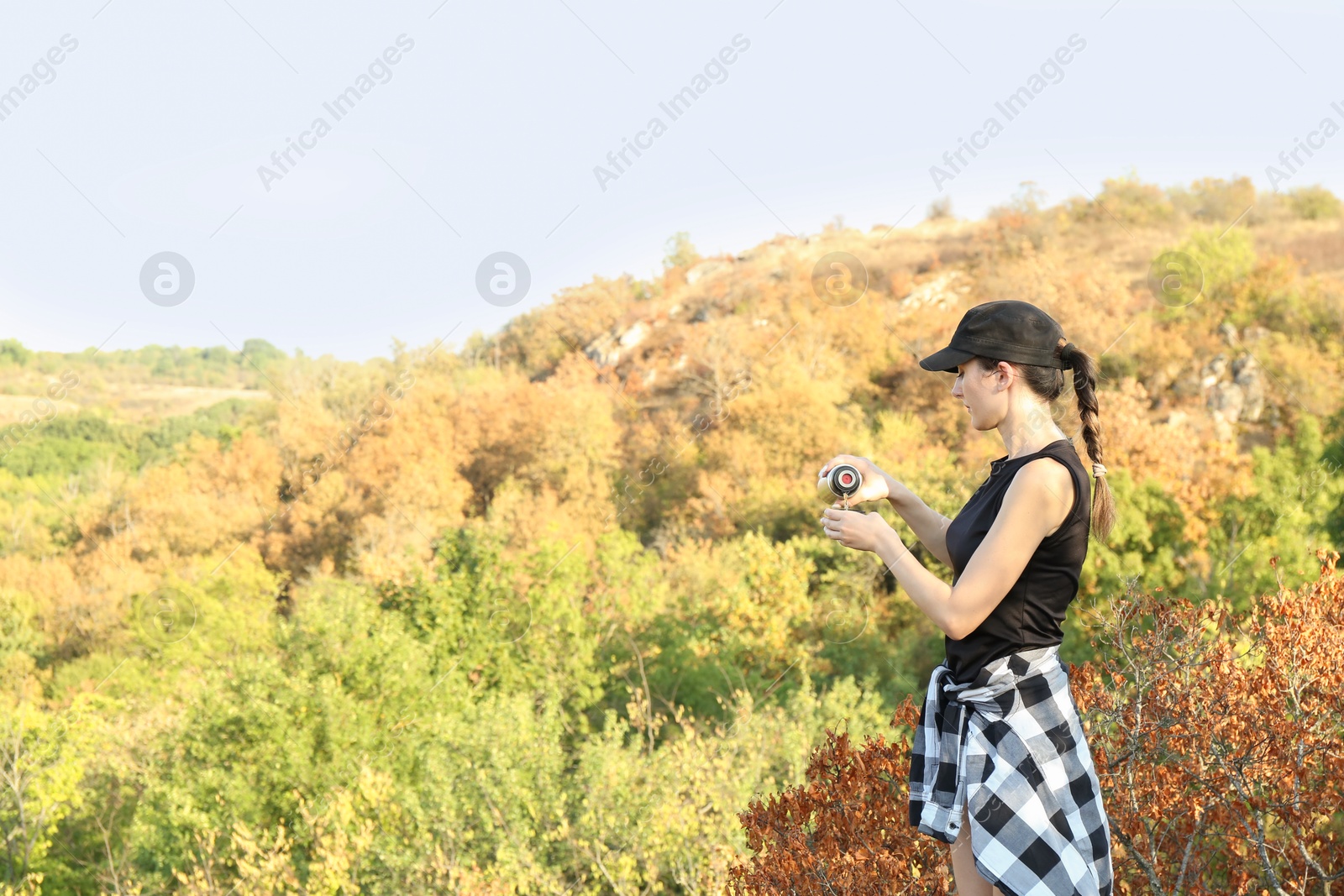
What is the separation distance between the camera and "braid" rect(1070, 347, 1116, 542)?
234 cm

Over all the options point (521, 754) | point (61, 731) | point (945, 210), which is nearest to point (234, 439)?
point (61, 731)

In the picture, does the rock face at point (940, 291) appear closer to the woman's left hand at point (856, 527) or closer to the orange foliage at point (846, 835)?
the orange foliage at point (846, 835)

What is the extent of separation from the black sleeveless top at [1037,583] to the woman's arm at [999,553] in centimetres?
4

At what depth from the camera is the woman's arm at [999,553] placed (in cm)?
212

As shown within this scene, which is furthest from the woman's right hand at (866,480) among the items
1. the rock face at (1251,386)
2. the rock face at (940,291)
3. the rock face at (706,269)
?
the rock face at (706,269)

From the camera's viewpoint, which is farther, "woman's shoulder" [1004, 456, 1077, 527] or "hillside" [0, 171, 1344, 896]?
"hillside" [0, 171, 1344, 896]

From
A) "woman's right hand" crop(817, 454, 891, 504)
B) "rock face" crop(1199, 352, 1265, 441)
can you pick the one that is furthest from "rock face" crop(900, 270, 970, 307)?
"woman's right hand" crop(817, 454, 891, 504)

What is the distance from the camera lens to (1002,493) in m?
2.25

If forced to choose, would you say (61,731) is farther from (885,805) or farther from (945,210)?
(945,210)

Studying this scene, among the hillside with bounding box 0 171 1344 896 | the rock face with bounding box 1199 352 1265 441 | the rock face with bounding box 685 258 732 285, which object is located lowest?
the hillside with bounding box 0 171 1344 896

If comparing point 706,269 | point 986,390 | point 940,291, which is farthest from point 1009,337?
point 706,269

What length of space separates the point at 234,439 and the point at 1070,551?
6297 cm

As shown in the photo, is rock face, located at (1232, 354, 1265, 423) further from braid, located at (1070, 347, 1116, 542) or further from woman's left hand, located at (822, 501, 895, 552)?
woman's left hand, located at (822, 501, 895, 552)

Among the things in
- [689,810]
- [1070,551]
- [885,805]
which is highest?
[1070,551]
